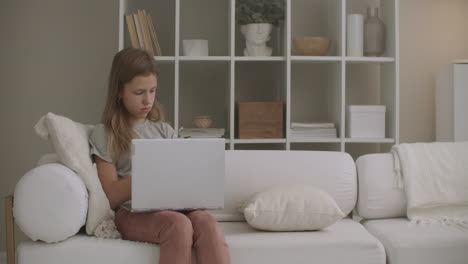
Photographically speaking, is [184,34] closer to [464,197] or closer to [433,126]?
[433,126]

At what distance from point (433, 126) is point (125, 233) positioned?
8.10 feet

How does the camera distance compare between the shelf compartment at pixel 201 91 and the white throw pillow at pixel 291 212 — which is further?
the shelf compartment at pixel 201 91

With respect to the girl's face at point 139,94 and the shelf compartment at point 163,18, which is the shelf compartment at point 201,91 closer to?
the shelf compartment at point 163,18

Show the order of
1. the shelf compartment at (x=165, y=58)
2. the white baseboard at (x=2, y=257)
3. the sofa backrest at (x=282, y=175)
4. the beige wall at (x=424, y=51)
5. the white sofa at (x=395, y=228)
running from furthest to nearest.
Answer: the beige wall at (x=424, y=51) → the white baseboard at (x=2, y=257) → the shelf compartment at (x=165, y=58) → the sofa backrest at (x=282, y=175) → the white sofa at (x=395, y=228)

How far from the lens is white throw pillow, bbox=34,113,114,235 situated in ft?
6.95

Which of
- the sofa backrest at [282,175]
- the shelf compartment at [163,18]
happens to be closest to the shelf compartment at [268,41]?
the shelf compartment at [163,18]

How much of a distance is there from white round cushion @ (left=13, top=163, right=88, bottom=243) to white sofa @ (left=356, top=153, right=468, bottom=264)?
110cm

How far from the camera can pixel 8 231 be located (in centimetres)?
209

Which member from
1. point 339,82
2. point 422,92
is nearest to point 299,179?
point 339,82

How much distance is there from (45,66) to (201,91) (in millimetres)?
944

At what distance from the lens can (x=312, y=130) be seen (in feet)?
11.5

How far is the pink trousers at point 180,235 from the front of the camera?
1.94 m

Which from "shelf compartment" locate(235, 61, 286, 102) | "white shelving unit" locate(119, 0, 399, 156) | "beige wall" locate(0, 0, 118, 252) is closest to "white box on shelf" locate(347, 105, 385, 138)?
"white shelving unit" locate(119, 0, 399, 156)

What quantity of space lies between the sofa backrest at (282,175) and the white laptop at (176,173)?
517 mm
